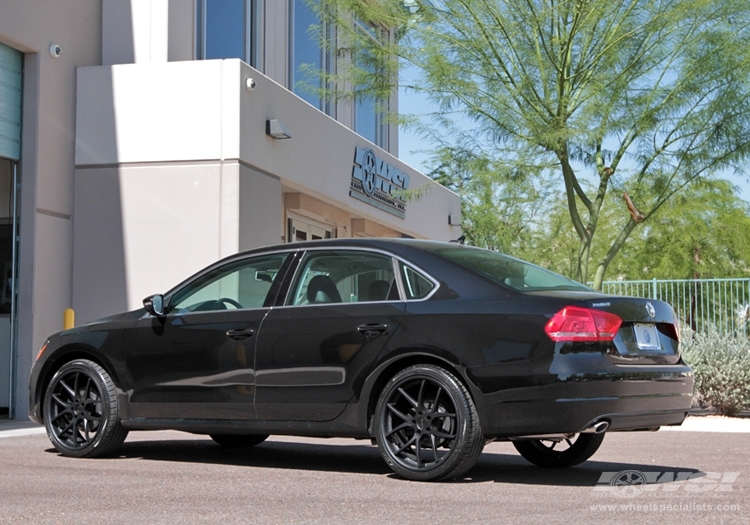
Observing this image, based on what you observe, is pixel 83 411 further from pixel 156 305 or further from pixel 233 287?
pixel 233 287

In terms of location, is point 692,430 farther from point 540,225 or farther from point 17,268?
point 540,225

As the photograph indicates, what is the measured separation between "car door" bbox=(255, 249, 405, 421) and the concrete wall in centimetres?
685

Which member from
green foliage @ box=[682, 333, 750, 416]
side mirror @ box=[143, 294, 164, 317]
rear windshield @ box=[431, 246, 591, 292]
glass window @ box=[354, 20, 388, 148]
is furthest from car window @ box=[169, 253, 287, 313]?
glass window @ box=[354, 20, 388, 148]

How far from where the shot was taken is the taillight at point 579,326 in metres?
6.24

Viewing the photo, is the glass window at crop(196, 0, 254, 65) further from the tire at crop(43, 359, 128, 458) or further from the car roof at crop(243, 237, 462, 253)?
the car roof at crop(243, 237, 462, 253)

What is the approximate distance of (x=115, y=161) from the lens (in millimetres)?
14359

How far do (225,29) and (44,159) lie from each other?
449 centimetres

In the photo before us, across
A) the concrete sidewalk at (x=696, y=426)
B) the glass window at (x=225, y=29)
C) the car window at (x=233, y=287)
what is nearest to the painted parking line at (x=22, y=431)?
the concrete sidewalk at (x=696, y=426)

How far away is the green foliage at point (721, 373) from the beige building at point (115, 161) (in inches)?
241

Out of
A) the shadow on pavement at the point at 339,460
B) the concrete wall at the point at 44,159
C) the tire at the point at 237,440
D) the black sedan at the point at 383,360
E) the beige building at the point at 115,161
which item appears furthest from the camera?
the beige building at the point at 115,161

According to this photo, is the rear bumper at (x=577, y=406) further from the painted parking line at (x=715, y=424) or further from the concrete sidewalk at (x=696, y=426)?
the painted parking line at (x=715, y=424)

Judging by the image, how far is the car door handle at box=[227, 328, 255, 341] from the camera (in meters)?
7.36

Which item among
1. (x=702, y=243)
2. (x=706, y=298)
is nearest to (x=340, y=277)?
(x=706, y=298)

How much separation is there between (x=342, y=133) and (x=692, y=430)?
844 centimetres
